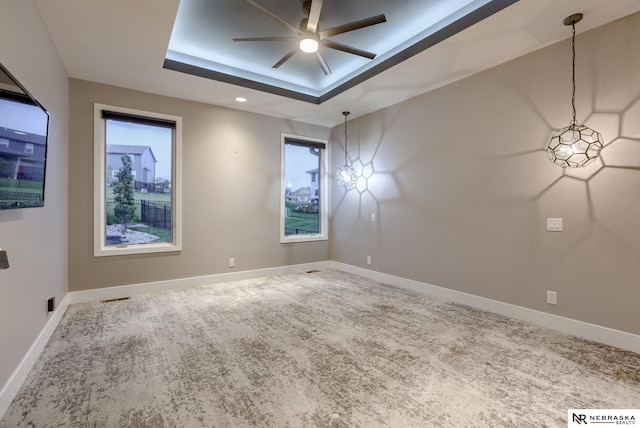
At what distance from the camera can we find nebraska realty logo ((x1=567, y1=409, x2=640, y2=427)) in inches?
65.6

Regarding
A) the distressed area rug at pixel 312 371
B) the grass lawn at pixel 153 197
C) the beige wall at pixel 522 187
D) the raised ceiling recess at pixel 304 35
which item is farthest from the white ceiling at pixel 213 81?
the distressed area rug at pixel 312 371

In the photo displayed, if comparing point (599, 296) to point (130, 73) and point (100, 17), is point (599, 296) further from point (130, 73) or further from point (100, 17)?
point (130, 73)

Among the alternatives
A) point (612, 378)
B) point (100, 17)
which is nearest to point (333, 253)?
point (612, 378)

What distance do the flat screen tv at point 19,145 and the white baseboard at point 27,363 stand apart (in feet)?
3.56

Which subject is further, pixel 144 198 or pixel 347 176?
pixel 347 176

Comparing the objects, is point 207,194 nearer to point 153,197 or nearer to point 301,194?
point 153,197

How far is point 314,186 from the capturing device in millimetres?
5863

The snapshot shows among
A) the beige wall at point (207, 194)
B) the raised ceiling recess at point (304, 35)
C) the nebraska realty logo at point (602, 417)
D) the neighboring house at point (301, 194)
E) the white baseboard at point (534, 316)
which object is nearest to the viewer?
the nebraska realty logo at point (602, 417)

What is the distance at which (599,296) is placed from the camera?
2672mm

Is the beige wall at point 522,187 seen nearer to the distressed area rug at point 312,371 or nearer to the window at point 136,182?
the distressed area rug at point 312,371

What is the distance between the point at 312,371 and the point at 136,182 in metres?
3.59

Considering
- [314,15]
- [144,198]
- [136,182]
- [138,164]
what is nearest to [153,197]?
[144,198]

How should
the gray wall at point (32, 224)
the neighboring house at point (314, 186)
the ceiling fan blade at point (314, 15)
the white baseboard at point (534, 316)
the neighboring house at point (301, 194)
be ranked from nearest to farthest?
the gray wall at point (32, 224)
the ceiling fan blade at point (314, 15)
the white baseboard at point (534, 316)
the neighboring house at point (301, 194)
the neighboring house at point (314, 186)

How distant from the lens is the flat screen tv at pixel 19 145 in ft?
4.85
